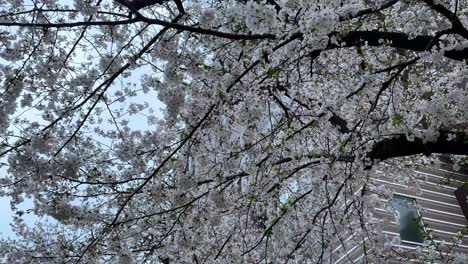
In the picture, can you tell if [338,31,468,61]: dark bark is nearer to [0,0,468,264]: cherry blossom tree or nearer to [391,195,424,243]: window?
[0,0,468,264]: cherry blossom tree

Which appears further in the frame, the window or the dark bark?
the window

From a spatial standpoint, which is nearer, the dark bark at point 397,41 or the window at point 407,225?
the dark bark at point 397,41

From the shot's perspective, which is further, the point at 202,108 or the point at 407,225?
the point at 407,225

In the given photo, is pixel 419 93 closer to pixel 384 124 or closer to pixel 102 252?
pixel 384 124

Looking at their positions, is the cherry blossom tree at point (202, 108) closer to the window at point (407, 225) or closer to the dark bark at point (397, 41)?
the dark bark at point (397, 41)

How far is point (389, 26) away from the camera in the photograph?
20.5 feet

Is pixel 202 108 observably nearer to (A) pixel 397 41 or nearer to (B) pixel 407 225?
(A) pixel 397 41

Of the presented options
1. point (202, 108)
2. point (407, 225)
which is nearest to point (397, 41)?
point (202, 108)

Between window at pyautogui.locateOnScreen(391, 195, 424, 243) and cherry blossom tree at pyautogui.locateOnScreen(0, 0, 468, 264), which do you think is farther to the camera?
window at pyautogui.locateOnScreen(391, 195, 424, 243)

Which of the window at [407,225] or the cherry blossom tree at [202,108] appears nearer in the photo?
the cherry blossom tree at [202,108]

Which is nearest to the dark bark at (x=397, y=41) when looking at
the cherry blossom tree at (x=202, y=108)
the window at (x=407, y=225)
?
the cherry blossom tree at (x=202, y=108)

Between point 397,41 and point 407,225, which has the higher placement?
point 407,225

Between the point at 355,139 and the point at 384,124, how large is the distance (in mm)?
617

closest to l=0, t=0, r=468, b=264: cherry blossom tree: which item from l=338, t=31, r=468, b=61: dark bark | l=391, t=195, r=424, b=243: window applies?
l=338, t=31, r=468, b=61: dark bark
